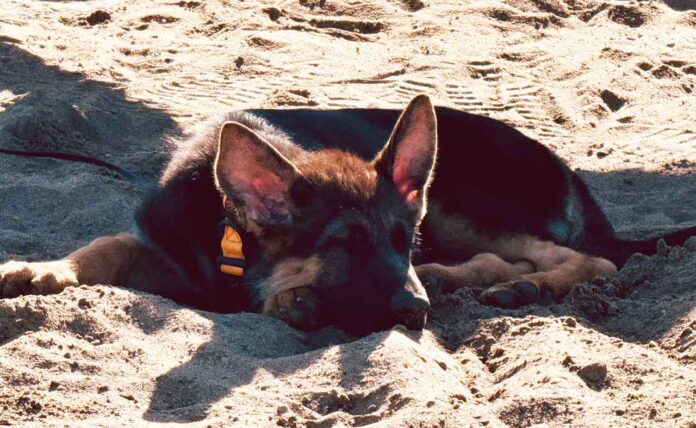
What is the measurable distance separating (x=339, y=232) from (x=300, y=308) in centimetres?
36

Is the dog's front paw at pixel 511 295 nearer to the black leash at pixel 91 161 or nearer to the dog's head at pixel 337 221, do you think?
the dog's head at pixel 337 221

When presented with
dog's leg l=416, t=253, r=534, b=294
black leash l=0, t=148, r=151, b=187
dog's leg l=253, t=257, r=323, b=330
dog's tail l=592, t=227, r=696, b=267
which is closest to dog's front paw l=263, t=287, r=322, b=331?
dog's leg l=253, t=257, r=323, b=330

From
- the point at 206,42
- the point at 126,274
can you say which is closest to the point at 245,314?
the point at 126,274

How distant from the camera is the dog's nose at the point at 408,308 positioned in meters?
4.80

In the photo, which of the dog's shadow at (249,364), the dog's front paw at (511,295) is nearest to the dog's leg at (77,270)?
the dog's shadow at (249,364)

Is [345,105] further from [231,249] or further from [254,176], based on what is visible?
[254,176]

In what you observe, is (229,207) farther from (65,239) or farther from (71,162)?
(71,162)

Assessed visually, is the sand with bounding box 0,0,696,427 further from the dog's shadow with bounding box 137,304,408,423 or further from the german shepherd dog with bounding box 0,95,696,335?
the german shepherd dog with bounding box 0,95,696,335

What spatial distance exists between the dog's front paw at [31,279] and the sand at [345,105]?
215mm

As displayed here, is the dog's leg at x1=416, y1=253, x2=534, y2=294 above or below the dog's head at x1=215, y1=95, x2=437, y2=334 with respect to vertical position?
below

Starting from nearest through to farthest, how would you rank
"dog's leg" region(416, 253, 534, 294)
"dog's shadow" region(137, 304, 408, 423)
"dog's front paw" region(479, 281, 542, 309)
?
"dog's shadow" region(137, 304, 408, 423) → "dog's front paw" region(479, 281, 542, 309) → "dog's leg" region(416, 253, 534, 294)

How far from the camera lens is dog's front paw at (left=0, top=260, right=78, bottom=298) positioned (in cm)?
498

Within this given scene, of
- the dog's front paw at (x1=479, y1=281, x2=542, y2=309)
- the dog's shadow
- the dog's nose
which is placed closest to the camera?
the dog's shadow

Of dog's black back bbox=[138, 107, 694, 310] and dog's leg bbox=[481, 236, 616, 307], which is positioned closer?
dog's leg bbox=[481, 236, 616, 307]
